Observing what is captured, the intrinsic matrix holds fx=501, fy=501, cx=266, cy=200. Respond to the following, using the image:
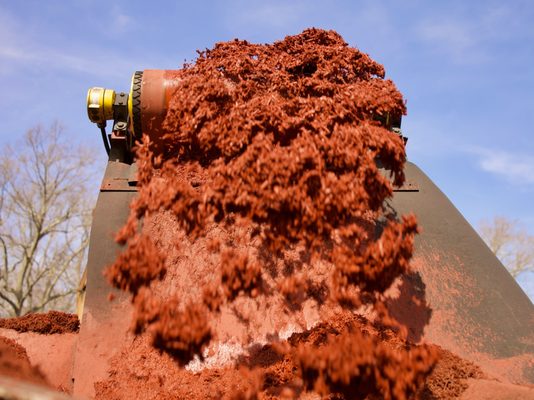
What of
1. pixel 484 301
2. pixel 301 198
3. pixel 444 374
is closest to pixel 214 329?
pixel 301 198

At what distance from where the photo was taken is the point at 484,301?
3.54m

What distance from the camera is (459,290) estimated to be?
356cm

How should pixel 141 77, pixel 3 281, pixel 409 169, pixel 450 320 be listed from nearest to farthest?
pixel 450 320 < pixel 141 77 < pixel 409 169 < pixel 3 281

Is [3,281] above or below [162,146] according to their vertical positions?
below

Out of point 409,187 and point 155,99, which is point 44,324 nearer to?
point 155,99

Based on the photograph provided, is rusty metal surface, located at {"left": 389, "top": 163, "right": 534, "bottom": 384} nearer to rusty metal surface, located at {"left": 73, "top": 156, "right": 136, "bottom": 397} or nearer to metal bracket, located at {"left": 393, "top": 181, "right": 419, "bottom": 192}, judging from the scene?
metal bracket, located at {"left": 393, "top": 181, "right": 419, "bottom": 192}

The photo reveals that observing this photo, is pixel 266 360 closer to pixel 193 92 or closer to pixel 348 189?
pixel 348 189

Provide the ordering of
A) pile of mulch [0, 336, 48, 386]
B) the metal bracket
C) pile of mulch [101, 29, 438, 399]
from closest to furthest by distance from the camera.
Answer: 1. pile of mulch [101, 29, 438, 399]
2. pile of mulch [0, 336, 48, 386]
3. the metal bracket

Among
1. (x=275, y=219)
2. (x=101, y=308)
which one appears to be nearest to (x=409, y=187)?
(x=275, y=219)

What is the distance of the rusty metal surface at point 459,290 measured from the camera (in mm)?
3340

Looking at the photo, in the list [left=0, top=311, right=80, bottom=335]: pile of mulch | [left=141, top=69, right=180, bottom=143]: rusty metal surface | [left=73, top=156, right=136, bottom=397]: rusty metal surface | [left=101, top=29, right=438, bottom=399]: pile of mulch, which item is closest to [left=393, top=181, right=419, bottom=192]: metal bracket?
[left=101, top=29, right=438, bottom=399]: pile of mulch

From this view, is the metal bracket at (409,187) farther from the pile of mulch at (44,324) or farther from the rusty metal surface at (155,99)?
the pile of mulch at (44,324)

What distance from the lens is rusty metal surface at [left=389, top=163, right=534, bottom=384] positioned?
11.0 ft

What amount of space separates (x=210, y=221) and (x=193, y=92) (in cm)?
93
